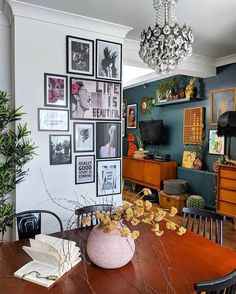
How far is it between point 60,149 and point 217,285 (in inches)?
85.2

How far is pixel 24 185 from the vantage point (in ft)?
8.87

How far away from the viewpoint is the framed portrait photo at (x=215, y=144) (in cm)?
459

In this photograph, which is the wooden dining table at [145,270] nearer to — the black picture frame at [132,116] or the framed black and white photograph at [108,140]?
the framed black and white photograph at [108,140]

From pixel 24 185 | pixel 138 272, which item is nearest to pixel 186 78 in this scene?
pixel 24 185

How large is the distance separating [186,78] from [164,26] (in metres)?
3.82

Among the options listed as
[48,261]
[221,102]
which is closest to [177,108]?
[221,102]

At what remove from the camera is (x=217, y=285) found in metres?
1.05

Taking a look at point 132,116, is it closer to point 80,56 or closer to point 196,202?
point 196,202

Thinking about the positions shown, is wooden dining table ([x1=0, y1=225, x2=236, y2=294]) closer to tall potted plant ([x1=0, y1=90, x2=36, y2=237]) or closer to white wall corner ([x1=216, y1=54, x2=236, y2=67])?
tall potted plant ([x1=0, y1=90, x2=36, y2=237])

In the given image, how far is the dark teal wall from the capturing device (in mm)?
4590

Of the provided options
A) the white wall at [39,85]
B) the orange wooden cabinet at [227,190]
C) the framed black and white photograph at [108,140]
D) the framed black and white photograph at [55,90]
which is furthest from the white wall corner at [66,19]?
the orange wooden cabinet at [227,190]

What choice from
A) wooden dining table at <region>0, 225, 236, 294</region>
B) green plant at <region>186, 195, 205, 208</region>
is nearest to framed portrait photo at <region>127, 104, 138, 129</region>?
green plant at <region>186, 195, 205, 208</region>

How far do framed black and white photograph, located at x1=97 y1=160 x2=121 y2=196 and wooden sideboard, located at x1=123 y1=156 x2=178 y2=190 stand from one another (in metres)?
2.31

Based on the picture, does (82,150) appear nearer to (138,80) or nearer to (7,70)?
(7,70)
